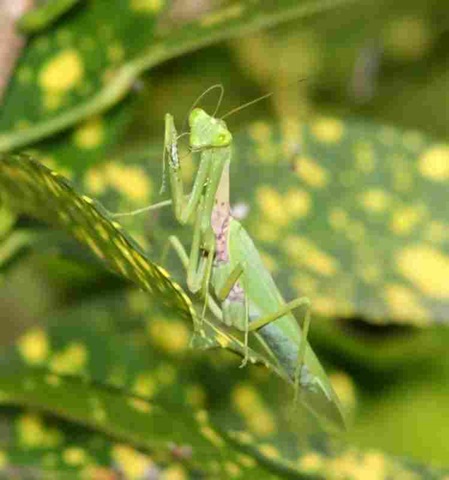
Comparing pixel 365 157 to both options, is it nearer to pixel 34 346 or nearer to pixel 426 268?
pixel 426 268

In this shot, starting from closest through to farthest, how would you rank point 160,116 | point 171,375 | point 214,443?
point 214,443 → point 171,375 → point 160,116

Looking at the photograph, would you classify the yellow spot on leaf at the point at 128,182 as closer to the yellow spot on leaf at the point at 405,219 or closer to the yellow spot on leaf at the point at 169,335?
the yellow spot on leaf at the point at 169,335

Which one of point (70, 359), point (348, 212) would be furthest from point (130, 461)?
point (348, 212)

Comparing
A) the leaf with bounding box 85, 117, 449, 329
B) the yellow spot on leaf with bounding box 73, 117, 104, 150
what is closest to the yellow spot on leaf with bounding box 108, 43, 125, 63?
the yellow spot on leaf with bounding box 73, 117, 104, 150

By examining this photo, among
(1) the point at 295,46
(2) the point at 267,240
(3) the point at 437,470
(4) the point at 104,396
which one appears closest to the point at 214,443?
(4) the point at 104,396

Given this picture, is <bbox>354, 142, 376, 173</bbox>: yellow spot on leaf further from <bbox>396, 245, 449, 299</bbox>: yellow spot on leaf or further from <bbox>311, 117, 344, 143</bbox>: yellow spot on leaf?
<bbox>396, 245, 449, 299</bbox>: yellow spot on leaf

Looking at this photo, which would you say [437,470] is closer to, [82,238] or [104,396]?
[104,396]

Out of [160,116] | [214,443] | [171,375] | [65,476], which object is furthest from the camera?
[160,116]
